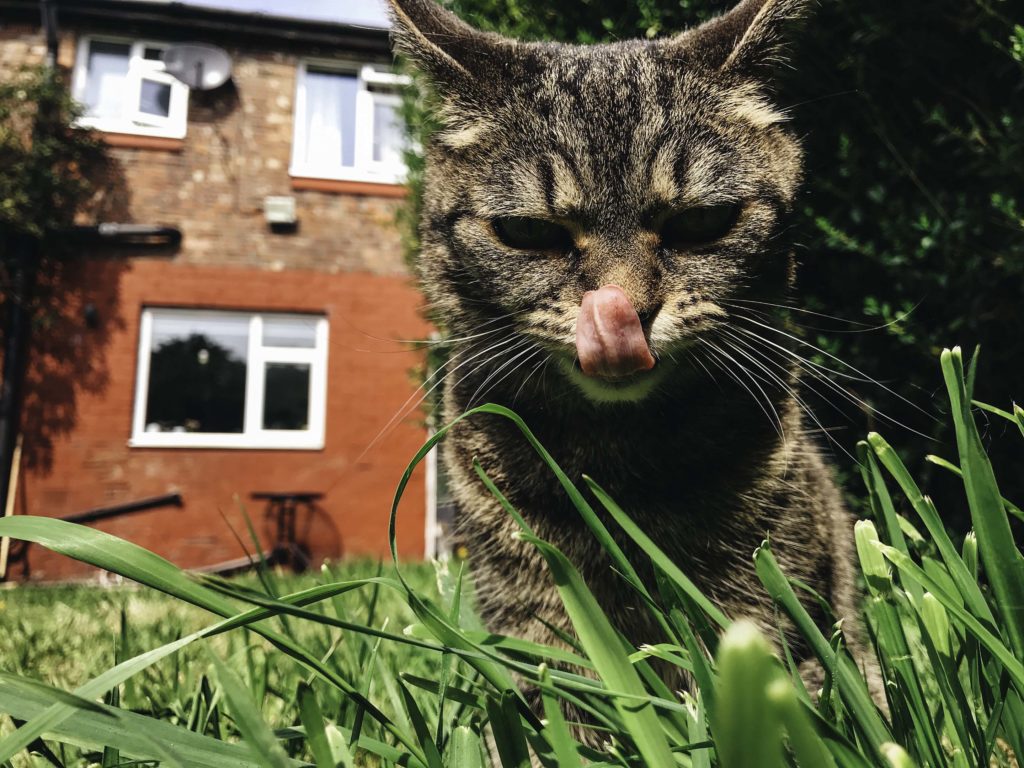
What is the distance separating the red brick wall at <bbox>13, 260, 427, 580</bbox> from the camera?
6699 millimetres

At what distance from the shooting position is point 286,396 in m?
7.50

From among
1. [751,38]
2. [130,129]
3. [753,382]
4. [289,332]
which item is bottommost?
[753,382]

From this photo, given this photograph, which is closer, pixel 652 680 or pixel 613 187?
pixel 652 680

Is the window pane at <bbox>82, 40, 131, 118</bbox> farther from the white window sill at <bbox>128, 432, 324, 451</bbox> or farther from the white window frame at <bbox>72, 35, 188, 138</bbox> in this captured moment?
the white window sill at <bbox>128, 432, 324, 451</bbox>

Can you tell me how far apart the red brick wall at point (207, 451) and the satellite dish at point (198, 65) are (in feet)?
6.78

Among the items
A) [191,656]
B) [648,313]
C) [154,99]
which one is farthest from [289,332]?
[648,313]

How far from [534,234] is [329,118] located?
770 cm

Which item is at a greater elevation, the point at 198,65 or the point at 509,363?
the point at 198,65

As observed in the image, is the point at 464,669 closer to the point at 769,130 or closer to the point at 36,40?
the point at 769,130

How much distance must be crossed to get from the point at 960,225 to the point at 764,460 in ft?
3.77

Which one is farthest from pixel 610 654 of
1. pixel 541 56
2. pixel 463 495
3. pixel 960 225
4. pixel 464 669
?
pixel 960 225

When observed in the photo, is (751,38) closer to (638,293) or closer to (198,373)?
(638,293)

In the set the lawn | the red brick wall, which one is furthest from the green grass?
the red brick wall

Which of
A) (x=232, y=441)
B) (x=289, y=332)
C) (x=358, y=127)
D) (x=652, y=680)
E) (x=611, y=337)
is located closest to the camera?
(x=652, y=680)
